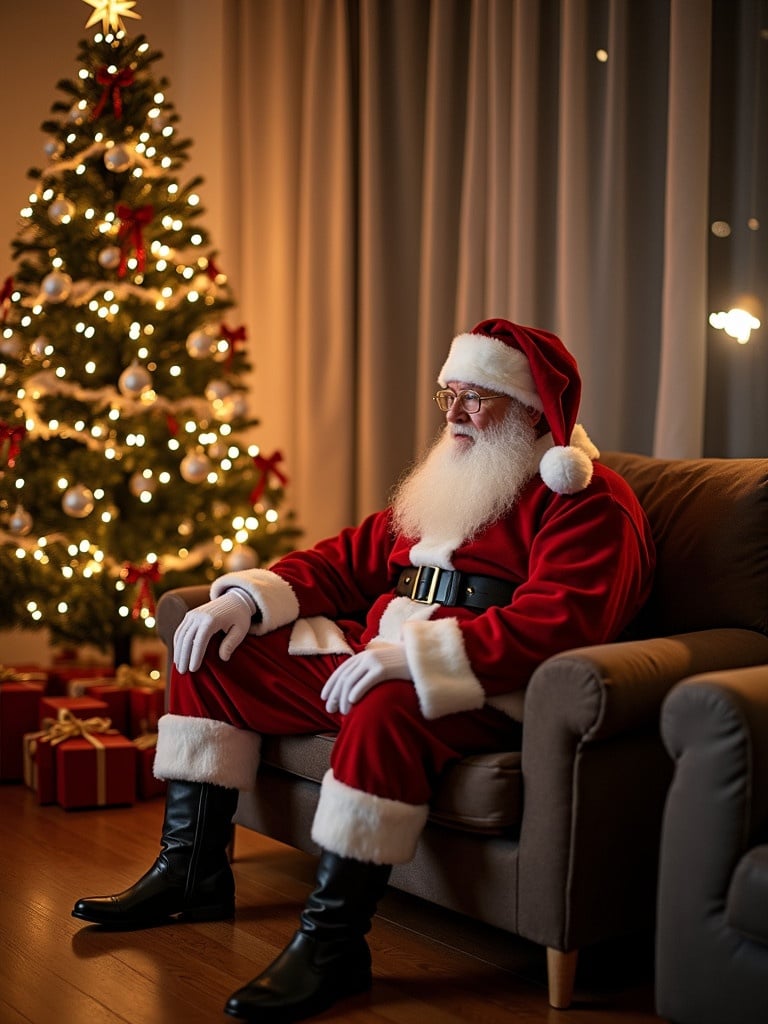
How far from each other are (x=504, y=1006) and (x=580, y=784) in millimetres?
433

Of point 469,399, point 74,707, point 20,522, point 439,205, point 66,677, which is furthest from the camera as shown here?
point 439,205

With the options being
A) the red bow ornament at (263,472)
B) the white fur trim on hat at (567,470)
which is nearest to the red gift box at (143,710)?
the red bow ornament at (263,472)

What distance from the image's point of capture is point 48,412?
3734 millimetres

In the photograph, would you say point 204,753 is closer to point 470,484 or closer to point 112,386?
point 470,484

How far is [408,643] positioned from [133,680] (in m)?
1.75

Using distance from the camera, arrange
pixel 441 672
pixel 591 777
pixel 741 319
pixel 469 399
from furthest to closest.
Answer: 1. pixel 741 319
2. pixel 469 399
3. pixel 441 672
4. pixel 591 777

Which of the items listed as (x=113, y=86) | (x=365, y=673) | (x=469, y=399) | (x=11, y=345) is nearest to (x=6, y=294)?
(x=11, y=345)

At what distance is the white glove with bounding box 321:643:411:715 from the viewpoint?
2.20 meters

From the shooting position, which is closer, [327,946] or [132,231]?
[327,946]

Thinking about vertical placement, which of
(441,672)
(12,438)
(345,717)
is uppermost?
(12,438)

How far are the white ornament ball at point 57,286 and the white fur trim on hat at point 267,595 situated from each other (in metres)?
1.40

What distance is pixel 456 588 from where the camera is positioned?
2508mm

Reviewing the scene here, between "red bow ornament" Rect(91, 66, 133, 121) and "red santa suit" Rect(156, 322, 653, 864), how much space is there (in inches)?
69.0

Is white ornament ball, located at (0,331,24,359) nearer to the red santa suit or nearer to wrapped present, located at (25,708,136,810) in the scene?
wrapped present, located at (25,708,136,810)
